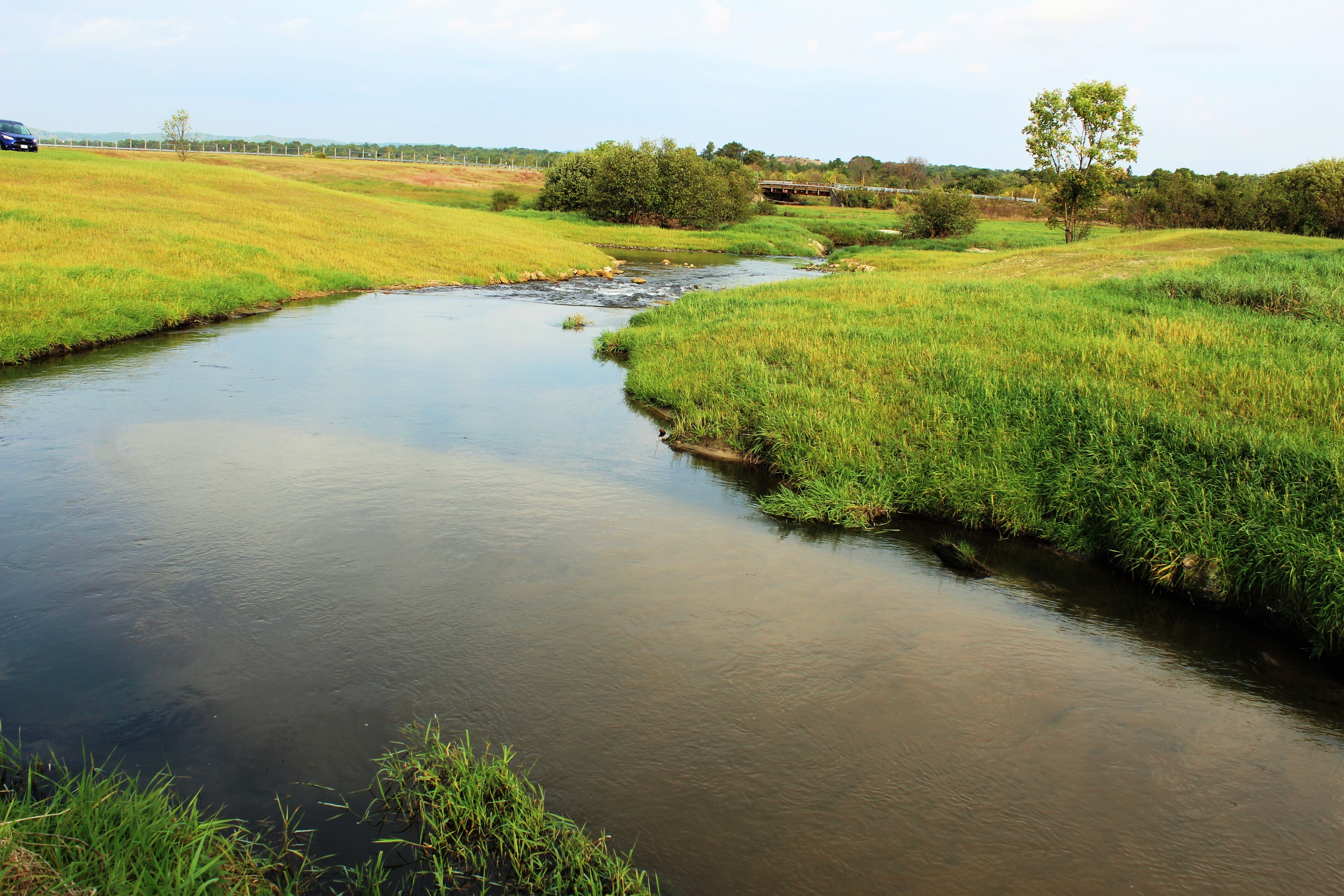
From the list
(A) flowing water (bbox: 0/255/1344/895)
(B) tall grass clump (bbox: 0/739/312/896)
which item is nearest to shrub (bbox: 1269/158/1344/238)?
(A) flowing water (bbox: 0/255/1344/895)

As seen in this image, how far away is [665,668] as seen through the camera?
6008 millimetres

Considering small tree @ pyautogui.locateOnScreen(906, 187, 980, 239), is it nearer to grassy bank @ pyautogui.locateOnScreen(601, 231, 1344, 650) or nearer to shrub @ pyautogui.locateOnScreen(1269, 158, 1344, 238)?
shrub @ pyautogui.locateOnScreen(1269, 158, 1344, 238)

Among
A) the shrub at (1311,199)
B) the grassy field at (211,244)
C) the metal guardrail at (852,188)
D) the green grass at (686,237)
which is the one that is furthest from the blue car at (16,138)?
the metal guardrail at (852,188)

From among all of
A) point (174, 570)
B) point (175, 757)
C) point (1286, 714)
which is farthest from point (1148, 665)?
point (174, 570)

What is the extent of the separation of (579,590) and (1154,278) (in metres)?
16.1

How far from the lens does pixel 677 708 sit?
553 cm

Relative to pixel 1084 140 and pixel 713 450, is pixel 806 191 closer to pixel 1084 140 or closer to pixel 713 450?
pixel 1084 140

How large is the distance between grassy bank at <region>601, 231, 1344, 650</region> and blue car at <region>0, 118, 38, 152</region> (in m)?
40.6

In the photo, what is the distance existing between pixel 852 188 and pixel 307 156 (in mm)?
70771

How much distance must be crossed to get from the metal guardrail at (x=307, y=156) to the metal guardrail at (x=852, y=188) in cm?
2774

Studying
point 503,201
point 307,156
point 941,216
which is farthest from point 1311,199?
point 307,156

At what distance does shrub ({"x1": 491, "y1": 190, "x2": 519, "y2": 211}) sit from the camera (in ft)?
221

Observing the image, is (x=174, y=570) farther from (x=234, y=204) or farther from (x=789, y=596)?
(x=234, y=204)

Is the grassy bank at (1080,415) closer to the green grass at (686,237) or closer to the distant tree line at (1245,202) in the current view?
the distant tree line at (1245,202)
